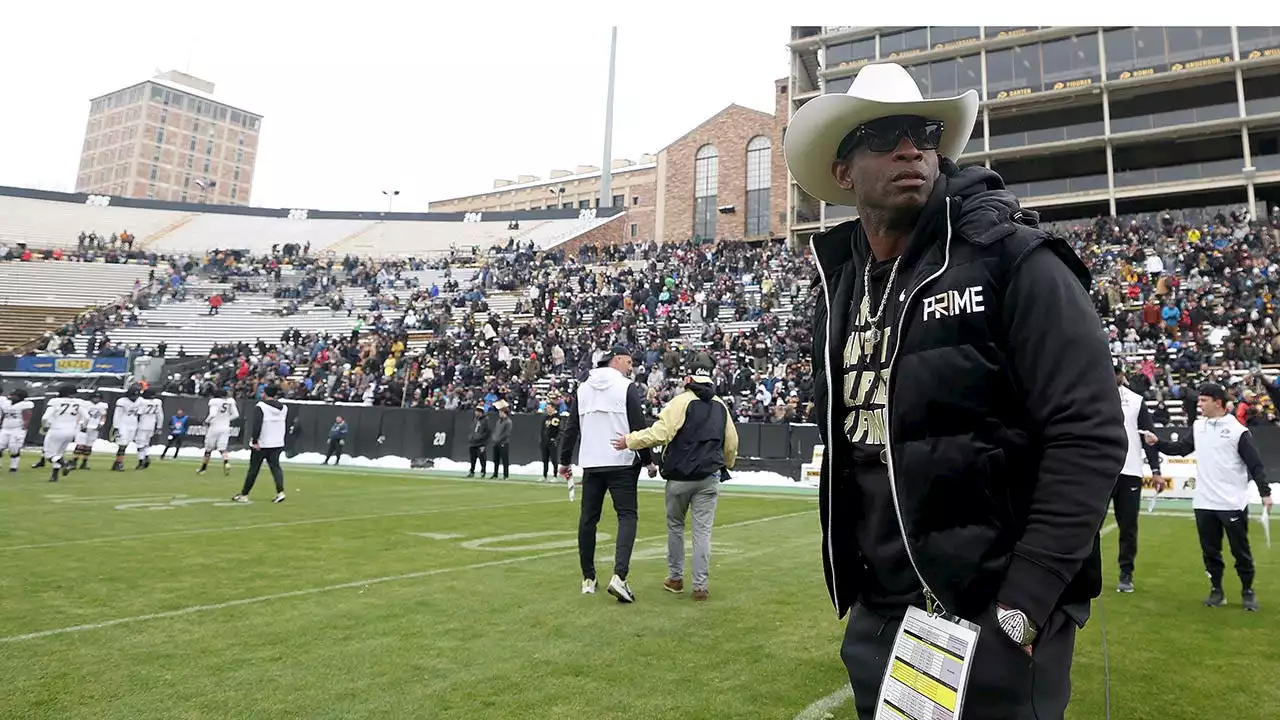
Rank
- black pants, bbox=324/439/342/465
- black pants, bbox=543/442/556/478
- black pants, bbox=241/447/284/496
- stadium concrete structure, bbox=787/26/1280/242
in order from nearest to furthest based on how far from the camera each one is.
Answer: black pants, bbox=241/447/284/496
black pants, bbox=543/442/556/478
black pants, bbox=324/439/342/465
stadium concrete structure, bbox=787/26/1280/242

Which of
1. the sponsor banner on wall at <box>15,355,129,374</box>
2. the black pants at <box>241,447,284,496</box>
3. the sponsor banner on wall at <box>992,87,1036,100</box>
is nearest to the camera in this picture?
the black pants at <box>241,447,284,496</box>

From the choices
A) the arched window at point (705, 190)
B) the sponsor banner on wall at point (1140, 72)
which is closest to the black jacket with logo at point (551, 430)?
the sponsor banner on wall at point (1140, 72)

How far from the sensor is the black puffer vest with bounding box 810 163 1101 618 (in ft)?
5.38

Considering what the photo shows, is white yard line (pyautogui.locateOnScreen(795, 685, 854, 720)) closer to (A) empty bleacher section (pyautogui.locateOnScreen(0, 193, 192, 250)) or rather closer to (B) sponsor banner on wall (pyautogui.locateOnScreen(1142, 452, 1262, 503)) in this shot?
(B) sponsor banner on wall (pyautogui.locateOnScreen(1142, 452, 1262, 503))

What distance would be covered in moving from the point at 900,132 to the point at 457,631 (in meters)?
4.44

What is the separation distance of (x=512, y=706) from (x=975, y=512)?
293 centimetres

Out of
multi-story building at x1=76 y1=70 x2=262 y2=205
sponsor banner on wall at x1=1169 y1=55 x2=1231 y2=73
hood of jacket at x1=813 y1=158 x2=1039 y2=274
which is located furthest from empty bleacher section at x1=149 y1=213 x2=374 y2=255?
multi-story building at x1=76 y1=70 x2=262 y2=205

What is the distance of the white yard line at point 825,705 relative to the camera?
386 cm

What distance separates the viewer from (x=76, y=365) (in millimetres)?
32031

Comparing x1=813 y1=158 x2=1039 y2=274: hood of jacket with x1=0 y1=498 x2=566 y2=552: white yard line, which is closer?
x1=813 y1=158 x2=1039 y2=274: hood of jacket

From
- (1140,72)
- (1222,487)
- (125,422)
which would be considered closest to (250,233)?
(125,422)

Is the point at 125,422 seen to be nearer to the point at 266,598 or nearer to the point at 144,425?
the point at 144,425

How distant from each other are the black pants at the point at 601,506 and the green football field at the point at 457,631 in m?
0.39

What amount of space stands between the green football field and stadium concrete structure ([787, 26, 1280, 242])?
3713cm
